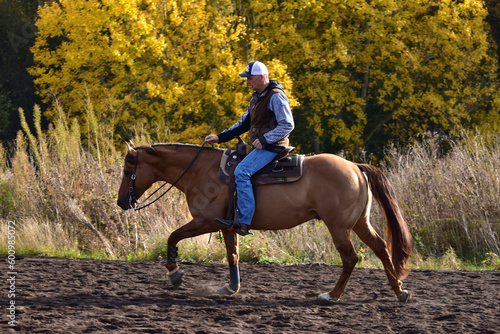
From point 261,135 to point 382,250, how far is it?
181cm

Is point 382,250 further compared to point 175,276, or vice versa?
point 175,276

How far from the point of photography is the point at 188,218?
11.4 m

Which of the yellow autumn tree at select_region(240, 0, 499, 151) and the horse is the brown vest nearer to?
the horse

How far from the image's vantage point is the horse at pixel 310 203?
7.25m

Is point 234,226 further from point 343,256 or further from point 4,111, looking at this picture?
point 4,111

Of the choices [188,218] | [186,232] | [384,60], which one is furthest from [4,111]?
[186,232]

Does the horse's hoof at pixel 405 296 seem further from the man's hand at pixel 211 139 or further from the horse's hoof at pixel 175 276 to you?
the man's hand at pixel 211 139

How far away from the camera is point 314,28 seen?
28109 mm

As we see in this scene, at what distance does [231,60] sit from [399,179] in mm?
11833

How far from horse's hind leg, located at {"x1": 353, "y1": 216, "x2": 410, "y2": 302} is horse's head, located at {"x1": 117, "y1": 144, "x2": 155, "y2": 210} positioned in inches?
97.0

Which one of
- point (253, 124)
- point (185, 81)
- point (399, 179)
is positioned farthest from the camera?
point (185, 81)

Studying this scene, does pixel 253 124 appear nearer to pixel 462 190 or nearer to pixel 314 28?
pixel 462 190

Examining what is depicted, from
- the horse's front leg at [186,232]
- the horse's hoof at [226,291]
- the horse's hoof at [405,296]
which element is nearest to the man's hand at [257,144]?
the horse's front leg at [186,232]

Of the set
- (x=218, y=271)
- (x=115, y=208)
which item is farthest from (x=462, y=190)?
(x=115, y=208)
